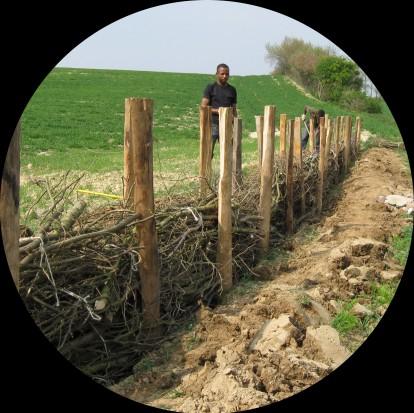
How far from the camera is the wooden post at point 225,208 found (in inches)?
219

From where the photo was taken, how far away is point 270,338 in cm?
422

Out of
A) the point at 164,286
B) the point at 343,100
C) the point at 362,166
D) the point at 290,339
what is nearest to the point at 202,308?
the point at 164,286

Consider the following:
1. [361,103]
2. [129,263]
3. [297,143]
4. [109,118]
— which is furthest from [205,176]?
[361,103]

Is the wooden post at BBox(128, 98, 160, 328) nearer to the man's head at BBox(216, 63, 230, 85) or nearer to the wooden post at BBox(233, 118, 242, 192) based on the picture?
the wooden post at BBox(233, 118, 242, 192)

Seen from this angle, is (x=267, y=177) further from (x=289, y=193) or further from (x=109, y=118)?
(x=109, y=118)

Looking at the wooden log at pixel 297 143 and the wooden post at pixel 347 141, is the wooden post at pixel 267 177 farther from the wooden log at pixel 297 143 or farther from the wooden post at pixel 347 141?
the wooden post at pixel 347 141

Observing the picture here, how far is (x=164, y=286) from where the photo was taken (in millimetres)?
4836

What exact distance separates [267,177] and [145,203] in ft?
9.01

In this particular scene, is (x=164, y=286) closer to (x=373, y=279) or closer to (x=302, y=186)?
(x=373, y=279)

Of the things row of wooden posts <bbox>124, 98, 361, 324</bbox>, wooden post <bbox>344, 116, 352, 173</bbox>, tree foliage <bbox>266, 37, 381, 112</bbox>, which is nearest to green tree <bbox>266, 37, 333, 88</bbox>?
tree foliage <bbox>266, 37, 381, 112</bbox>

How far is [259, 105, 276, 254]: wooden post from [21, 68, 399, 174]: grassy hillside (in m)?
1.47

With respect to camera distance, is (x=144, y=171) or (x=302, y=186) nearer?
(x=144, y=171)

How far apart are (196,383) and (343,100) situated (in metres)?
50.7

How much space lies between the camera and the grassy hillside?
53.8 ft
